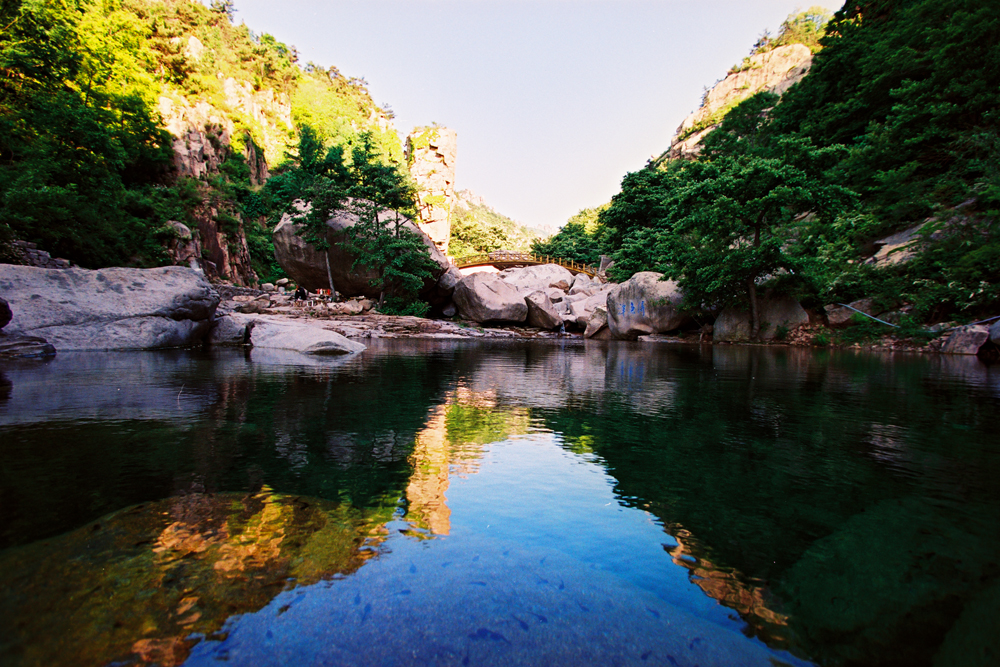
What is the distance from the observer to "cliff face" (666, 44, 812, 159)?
46.4 meters

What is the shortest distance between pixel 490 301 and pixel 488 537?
61.1 ft

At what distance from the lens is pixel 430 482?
2.00 metres

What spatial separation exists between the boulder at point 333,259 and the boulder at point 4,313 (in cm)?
1351

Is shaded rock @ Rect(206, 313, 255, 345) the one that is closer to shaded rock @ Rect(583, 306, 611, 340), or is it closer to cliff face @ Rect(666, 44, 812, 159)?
shaded rock @ Rect(583, 306, 611, 340)

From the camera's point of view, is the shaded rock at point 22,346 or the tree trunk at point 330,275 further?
the tree trunk at point 330,275

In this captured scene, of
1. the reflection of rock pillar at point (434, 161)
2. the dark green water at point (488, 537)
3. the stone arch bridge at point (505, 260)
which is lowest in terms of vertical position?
the dark green water at point (488, 537)

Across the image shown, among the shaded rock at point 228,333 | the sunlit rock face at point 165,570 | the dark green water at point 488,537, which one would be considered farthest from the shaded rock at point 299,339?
the sunlit rock face at point 165,570

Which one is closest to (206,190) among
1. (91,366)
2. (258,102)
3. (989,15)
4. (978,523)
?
(258,102)

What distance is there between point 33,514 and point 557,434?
2429 millimetres

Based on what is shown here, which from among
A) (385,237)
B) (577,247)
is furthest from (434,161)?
(385,237)

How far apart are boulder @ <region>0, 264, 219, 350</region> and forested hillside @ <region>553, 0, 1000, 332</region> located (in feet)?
40.8

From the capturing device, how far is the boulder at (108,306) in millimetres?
6891

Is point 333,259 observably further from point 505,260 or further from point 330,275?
point 505,260

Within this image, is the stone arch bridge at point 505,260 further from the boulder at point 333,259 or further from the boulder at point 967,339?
the boulder at point 967,339
